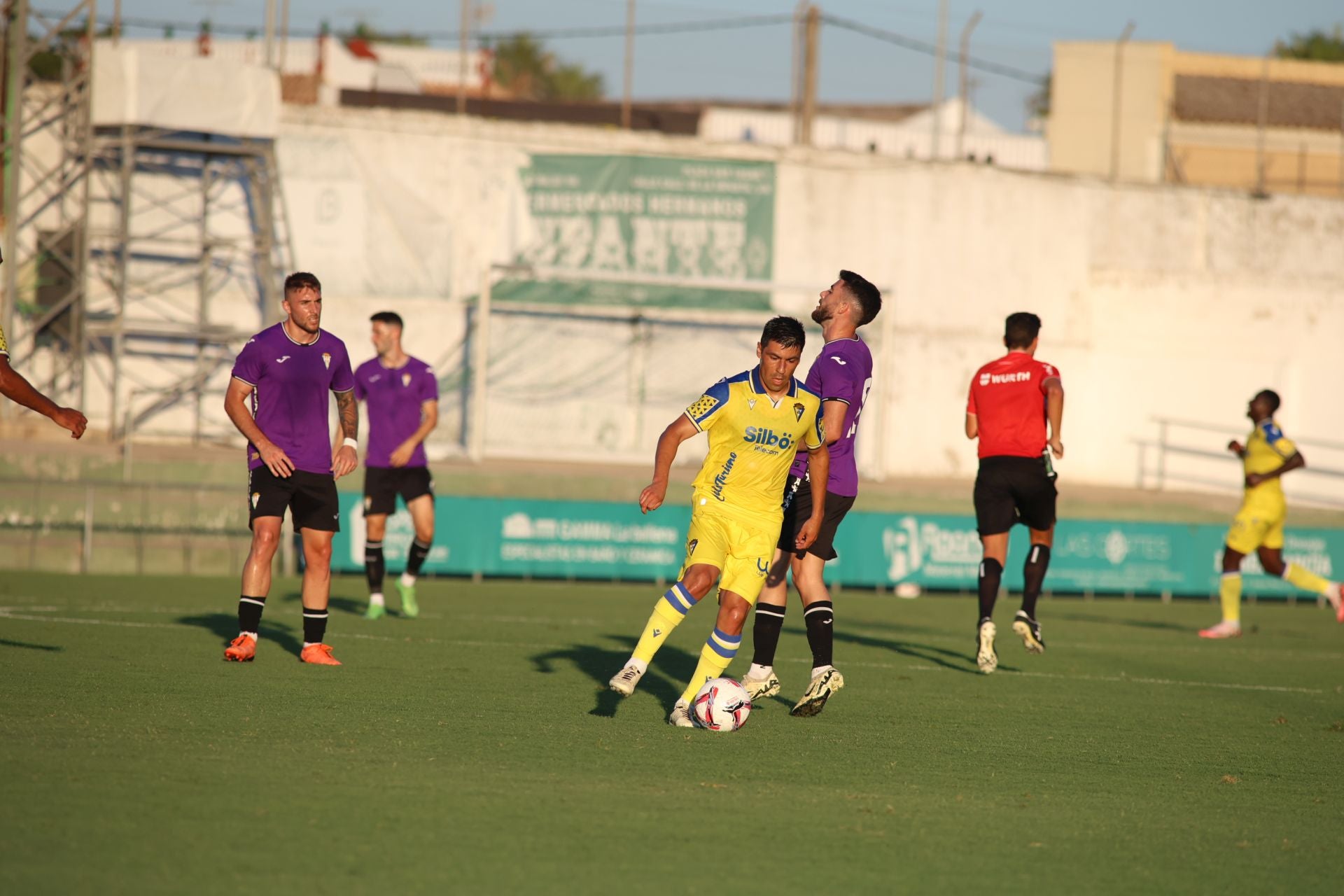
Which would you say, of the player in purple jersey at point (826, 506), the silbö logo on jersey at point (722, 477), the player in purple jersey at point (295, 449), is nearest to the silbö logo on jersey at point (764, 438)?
the silbö logo on jersey at point (722, 477)

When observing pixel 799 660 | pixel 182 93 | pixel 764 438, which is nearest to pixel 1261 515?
pixel 799 660

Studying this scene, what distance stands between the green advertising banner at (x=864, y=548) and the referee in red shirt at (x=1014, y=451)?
20.3 ft

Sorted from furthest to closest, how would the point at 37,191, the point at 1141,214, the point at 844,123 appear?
the point at 844,123 → the point at 1141,214 → the point at 37,191

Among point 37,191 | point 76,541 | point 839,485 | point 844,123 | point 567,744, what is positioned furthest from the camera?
point 844,123

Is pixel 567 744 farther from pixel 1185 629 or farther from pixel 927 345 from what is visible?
pixel 927 345

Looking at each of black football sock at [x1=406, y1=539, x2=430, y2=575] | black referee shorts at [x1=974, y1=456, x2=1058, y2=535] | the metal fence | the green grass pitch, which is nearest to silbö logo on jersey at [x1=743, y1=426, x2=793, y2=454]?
the green grass pitch

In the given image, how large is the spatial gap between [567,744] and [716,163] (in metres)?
18.6

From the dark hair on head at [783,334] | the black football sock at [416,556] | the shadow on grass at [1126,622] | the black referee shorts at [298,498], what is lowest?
the shadow on grass at [1126,622]

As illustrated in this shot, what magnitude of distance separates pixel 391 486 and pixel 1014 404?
203 inches

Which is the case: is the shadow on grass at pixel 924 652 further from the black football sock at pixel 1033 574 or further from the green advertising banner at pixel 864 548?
the green advertising banner at pixel 864 548

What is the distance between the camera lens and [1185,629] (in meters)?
14.0

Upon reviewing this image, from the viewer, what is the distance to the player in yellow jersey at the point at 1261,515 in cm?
1309

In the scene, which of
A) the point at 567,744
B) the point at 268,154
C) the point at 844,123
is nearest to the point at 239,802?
the point at 567,744

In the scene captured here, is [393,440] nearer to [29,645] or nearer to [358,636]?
[358,636]
